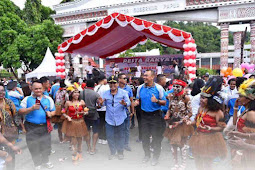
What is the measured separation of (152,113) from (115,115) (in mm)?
760

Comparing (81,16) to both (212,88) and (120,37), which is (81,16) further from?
(212,88)

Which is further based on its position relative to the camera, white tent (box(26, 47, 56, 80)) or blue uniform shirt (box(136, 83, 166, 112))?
white tent (box(26, 47, 56, 80))

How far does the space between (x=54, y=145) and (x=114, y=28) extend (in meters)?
6.49

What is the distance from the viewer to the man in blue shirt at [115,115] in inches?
159

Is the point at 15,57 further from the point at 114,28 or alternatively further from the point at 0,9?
the point at 114,28

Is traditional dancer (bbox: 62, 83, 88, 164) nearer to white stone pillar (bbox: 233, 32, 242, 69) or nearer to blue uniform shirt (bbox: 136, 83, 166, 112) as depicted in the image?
blue uniform shirt (bbox: 136, 83, 166, 112)

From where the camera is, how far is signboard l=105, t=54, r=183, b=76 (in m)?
12.2

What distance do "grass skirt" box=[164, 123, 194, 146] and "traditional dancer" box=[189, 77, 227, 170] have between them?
65 centimetres

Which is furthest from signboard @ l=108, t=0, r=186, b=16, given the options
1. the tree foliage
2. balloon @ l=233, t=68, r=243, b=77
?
balloon @ l=233, t=68, r=243, b=77

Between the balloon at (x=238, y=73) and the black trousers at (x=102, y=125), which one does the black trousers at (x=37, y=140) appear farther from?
the balloon at (x=238, y=73)

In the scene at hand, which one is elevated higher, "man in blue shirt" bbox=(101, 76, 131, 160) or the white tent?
the white tent

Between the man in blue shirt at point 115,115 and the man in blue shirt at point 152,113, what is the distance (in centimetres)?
40

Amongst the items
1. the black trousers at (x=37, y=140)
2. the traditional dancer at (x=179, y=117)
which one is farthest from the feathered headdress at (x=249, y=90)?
the black trousers at (x=37, y=140)

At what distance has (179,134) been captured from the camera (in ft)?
11.3
